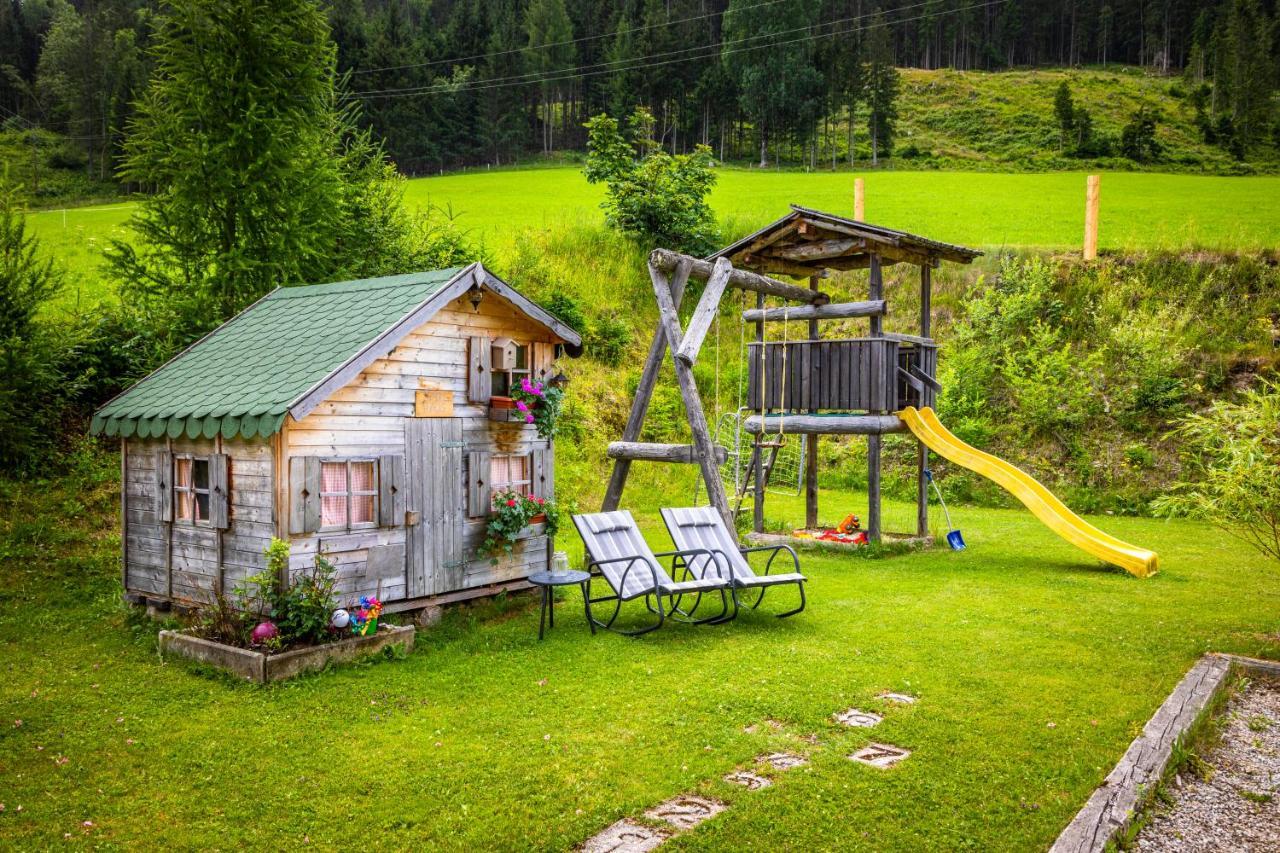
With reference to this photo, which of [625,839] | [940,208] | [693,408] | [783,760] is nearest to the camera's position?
[625,839]

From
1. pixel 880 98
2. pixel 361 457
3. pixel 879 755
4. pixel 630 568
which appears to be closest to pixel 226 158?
pixel 361 457

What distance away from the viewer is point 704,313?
11609 millimetres

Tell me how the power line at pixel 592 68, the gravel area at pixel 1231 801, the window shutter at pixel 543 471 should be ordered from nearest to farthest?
the gravel area at pixel 1231 801
the window shutter at pixel 543 471
the power line at pixel 592 68

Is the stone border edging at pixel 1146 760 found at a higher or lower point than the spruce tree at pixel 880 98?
lower

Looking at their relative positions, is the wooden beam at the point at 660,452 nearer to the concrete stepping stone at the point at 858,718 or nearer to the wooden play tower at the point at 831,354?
the wooden play tower at the point at 831,354

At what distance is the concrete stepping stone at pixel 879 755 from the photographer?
592cm

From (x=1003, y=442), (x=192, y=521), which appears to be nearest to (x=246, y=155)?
(x=192, y=521)

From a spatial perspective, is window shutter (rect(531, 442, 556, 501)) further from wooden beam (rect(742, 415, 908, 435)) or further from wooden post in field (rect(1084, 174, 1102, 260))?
wooden post in field (rect(1084, 174, 1102, 260))

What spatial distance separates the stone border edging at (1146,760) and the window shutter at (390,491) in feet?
22.2

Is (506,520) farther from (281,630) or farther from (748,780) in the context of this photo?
(748,780)

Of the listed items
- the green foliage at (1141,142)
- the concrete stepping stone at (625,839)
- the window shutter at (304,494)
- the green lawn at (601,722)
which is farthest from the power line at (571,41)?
the concrete stepping stone at (625,839)

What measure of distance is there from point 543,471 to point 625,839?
656 centimetres

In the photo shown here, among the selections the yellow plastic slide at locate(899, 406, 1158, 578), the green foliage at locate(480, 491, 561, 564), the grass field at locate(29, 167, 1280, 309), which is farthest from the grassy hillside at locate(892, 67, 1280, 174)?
the green foliage at locate(480, 491, 561, 564)

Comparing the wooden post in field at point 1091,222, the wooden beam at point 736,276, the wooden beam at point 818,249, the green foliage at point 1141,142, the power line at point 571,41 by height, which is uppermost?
the power line at point 571,41
